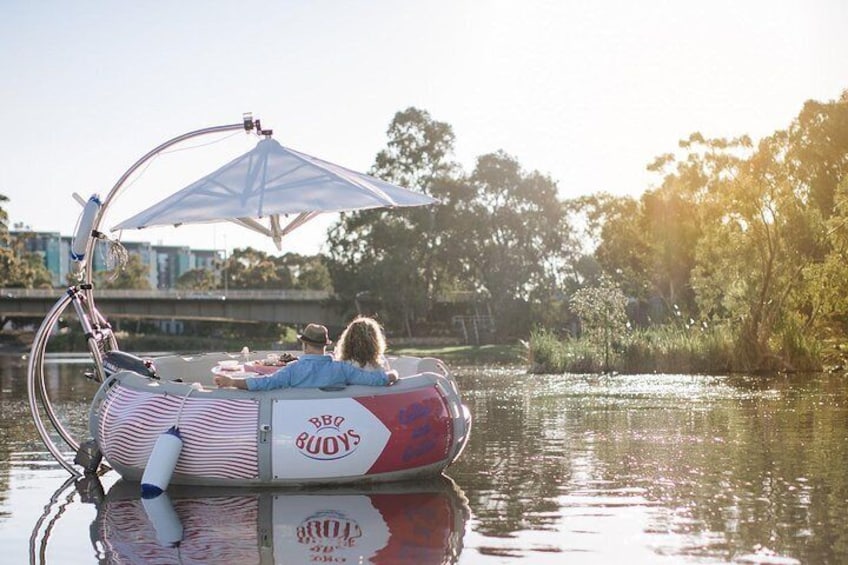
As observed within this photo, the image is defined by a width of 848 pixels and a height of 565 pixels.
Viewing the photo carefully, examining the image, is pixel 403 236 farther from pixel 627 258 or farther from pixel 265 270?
pixel 265 270

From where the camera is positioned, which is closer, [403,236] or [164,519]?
[164,519]

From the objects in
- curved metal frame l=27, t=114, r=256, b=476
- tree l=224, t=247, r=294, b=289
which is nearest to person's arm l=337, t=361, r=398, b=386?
curved metal frame l=27, t=114, r=256, b=476

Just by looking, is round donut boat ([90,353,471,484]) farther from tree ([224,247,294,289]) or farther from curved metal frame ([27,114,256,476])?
tree ([224,247,294,289])

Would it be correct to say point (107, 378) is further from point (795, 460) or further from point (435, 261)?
point (435, 261)

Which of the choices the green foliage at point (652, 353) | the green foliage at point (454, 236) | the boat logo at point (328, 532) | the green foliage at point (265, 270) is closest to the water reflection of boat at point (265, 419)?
the boat logo at point (328, 532)

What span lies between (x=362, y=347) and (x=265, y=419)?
126 cm

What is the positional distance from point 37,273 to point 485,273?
77.3 metres

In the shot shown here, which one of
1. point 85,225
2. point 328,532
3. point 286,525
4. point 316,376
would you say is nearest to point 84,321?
point 85,225

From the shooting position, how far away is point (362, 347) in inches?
484

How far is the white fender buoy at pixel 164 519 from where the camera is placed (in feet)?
30.9

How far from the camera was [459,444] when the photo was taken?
1255 cm

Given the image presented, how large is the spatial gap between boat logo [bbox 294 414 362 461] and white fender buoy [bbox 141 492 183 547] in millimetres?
1333

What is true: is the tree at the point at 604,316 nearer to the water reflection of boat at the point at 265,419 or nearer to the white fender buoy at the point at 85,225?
the water reflection of boat at the point at 265,419

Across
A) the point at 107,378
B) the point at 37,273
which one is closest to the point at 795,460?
the point at 107,378
